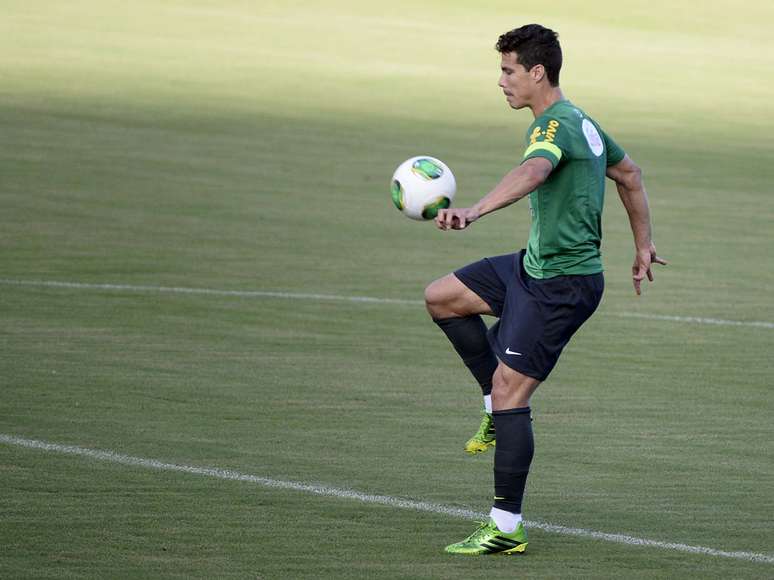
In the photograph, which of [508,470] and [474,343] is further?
[474,343]

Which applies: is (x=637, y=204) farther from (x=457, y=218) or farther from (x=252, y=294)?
(x=252, y=294)

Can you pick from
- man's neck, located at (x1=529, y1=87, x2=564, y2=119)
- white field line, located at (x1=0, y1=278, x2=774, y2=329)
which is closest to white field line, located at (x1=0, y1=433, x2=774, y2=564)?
man's neck, located at (x1=529, y1=87, x2=564, y2=119)

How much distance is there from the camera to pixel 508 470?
7.64m

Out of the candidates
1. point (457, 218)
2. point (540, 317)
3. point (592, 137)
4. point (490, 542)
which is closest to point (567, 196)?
point (592, 137)

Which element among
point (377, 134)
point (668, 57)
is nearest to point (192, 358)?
point (377, 134)

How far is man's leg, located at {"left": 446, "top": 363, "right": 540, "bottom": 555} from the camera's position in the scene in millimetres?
7641

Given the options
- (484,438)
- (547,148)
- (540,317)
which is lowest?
(484,438)

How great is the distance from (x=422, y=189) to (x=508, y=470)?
154 cm

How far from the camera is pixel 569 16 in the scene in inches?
2178

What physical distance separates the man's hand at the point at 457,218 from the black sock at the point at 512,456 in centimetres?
104

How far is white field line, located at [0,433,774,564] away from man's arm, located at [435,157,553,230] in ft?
5.85

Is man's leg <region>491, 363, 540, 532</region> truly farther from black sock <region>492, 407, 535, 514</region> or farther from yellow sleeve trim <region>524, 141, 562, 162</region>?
yellow sleeve trim <region>524, 141, 562, 162</region>

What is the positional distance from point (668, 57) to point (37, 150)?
26386 millimetres

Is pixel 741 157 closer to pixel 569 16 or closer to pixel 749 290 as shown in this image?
pixel 749 290
